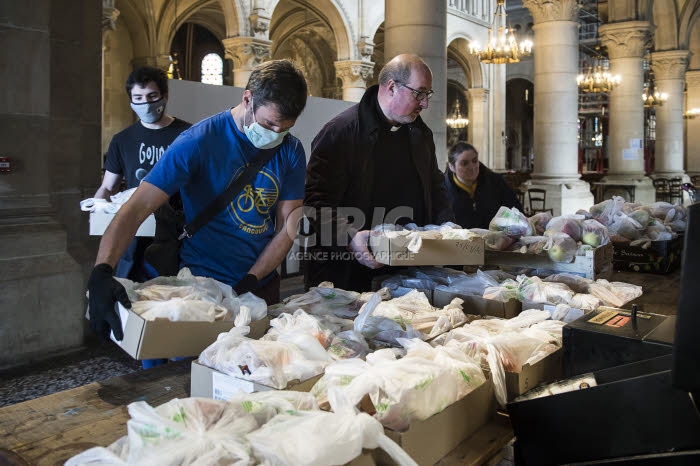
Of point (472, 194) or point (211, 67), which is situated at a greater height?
point (211, 67)

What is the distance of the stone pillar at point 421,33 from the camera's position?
6.25 m

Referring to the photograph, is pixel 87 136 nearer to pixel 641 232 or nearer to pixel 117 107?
pixel 641 232

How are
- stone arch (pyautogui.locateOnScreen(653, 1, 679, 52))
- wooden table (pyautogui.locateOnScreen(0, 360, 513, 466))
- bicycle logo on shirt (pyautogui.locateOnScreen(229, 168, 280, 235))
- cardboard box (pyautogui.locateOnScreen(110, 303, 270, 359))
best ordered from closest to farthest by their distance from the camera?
wooden table (pyautogui.locateOnScreen(0, 360, 513, 466))
cardboard box (pyautogui.locateOnScreen(110, 303, 270, 359))
bicycle logo on shirt (pyautogui.locateOnScreen(229, 168, 280, 235))
stone arch (pyautogui.locateOnScreen(653, 1, 679, 52))

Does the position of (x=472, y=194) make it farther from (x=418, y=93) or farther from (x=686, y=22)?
(x=686, y=22)

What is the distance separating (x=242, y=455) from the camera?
1.01 m

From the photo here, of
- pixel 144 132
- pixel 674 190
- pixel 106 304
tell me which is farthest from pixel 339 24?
pixel 106 304

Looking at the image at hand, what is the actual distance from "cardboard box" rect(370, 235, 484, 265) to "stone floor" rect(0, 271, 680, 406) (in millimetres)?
1132

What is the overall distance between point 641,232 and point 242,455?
4252 millimetres

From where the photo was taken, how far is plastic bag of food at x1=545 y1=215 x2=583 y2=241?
349 cm

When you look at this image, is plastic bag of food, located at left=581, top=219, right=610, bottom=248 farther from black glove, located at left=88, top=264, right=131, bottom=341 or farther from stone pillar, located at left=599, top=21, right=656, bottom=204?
stone pillar, located at left=599, top=21, right=656, bottom=204

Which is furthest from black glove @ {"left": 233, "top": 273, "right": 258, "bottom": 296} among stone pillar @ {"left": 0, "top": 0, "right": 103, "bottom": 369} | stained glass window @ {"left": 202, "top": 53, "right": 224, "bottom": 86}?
stained glass window @ {"left": 202, "top": 53, "right": 224, "bottom": 86}

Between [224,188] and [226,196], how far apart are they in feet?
0.13

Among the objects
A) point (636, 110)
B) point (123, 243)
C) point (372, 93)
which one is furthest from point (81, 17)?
point (636, 110)

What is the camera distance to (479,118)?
21312mm
